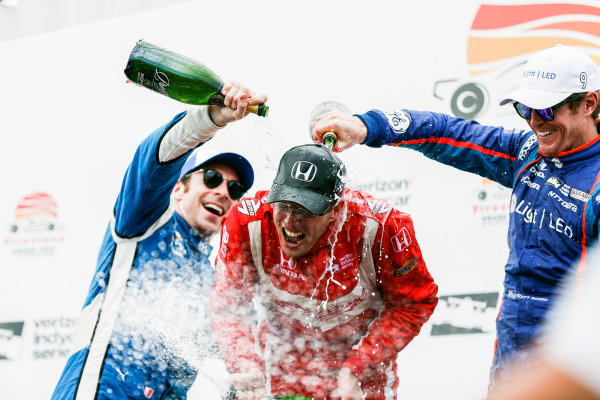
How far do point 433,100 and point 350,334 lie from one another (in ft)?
5.04

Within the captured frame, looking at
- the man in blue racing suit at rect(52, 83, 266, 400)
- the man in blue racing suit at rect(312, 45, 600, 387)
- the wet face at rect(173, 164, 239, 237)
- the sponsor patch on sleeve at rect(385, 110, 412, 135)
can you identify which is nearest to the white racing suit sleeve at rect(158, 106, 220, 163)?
the man in blue racing suit at rect(52, 83, 266, 400)

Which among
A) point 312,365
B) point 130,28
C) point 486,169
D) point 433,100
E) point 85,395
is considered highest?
point 130,28

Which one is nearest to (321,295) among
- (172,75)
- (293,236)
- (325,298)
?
(325,298)

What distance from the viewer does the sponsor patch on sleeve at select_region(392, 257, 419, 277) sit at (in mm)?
2803

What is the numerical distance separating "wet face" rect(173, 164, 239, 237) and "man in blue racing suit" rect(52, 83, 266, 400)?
0.7 inches

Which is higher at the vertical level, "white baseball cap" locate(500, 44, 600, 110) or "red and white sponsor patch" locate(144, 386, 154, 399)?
"white baseball cap" locate(500, 44, 600, 110)

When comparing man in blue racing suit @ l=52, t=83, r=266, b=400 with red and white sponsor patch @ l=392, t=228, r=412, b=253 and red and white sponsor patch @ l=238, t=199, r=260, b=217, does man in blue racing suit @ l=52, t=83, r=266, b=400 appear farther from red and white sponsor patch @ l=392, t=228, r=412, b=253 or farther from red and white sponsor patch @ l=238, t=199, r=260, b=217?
red and white sponsor patch @ l=392, t=228, r=412, b=253

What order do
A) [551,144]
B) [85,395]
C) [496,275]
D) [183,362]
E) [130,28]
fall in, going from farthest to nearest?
[130,28] < [496,275] < [183,362] < [85,395] < [551,144]

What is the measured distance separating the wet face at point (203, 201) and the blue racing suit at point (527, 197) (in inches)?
34.4

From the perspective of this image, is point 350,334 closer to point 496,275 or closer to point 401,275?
point 401,275

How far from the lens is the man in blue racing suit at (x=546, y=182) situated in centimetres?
265

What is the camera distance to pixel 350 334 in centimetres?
295

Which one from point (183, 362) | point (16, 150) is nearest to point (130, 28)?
point (16, 150)

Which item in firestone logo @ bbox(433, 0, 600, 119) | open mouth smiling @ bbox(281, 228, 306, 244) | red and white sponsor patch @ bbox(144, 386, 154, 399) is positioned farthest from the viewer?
firestone logo @ bbox(433, 0, 600, 119)
